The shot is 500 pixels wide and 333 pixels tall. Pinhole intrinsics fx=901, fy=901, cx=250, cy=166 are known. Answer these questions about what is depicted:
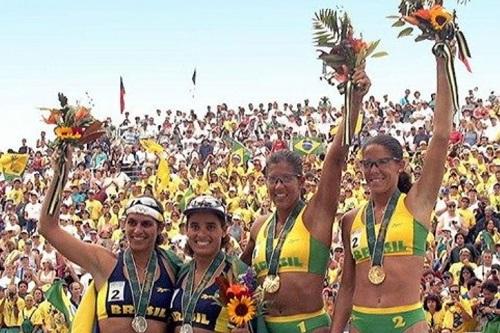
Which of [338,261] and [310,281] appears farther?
[338,261]

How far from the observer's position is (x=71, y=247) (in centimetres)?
578

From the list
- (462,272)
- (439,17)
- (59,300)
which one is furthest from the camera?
(462,272)

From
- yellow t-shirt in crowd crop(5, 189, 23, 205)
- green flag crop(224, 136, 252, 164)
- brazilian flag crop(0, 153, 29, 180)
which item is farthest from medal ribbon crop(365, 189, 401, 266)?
brazilian flag crop(0, 153, 29, 180)

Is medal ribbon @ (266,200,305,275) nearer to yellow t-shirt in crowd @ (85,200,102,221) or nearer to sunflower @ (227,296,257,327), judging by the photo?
sunflower @ (227,296,257,327)

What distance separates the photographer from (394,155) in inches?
211

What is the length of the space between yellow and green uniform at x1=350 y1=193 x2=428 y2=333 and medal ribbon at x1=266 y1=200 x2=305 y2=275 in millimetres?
506

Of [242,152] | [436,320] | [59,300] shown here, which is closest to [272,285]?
[436,320]

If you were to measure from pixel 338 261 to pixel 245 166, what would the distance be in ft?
34.5

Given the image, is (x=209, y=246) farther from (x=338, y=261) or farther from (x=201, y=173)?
(x=201, y=173)

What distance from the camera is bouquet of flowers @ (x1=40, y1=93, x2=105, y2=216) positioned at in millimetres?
5891

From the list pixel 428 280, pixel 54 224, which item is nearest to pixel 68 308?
pixel 428 280

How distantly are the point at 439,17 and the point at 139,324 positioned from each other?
2490 millimetres

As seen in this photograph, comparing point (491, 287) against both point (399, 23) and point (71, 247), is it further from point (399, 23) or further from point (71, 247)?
point (71, 247)

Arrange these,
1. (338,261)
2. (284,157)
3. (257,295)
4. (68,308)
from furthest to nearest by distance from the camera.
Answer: (68,308), (338,261), (284,157), (257,295)
